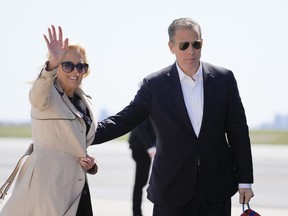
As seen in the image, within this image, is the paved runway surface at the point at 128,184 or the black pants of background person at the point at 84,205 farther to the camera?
the paved runway surface at the point at 128,184

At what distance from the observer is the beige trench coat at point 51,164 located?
519 cm

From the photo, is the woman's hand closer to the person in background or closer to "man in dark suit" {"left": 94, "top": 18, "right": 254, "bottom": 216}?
the person in background

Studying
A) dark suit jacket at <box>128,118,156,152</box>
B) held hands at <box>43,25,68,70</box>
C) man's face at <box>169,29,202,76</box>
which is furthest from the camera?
dark suit jacket at <box>128,118,156,152</box>

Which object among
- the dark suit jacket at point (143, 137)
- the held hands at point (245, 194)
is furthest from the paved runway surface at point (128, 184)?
the held hands at point (245, 194)

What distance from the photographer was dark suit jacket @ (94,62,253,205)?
17.7ft

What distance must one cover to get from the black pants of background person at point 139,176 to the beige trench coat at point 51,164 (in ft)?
13.9

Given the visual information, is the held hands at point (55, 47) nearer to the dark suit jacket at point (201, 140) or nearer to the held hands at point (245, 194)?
the dark suit jacket at point (201, 140)

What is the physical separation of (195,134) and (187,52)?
0.54m

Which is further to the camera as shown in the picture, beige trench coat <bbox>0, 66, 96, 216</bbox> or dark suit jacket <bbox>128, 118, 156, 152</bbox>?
dark suit jacket <bbox>128, 118, 156, 152</bbox>

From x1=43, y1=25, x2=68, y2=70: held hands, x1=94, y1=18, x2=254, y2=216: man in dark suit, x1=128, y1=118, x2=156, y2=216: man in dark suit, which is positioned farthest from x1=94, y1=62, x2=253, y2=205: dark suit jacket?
x1=128, y1=118, x2=156, y2=216: man in dark suit

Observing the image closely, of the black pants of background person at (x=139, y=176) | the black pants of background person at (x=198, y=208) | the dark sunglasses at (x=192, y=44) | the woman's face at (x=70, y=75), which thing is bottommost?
the black pants of background person at (x=139, y=176)

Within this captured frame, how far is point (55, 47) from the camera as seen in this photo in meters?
5.10

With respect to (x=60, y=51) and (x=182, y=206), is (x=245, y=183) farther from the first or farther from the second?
(x=60, y=51)

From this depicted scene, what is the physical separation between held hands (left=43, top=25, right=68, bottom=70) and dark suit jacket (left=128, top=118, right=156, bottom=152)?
13.9 ft
